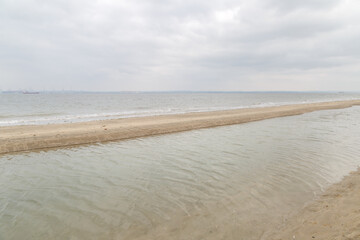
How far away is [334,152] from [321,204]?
22.0 ft

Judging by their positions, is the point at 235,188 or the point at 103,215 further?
the point at 235,188

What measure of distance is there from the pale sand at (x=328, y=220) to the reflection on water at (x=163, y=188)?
36 cm

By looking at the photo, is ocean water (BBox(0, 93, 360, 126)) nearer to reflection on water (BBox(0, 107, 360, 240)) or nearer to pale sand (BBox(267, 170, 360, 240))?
reflection on water (BBox(0, 107, 360, 240))

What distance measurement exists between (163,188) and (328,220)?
467cm

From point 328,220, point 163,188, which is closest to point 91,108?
point 163,188

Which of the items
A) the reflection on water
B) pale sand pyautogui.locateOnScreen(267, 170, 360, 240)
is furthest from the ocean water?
pale sand pyautogui.locateOnScreen(267, 170, 360, 240)

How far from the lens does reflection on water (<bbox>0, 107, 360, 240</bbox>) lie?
476cm

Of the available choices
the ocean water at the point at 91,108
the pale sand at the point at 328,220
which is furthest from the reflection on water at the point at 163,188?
the ocean water at the point at 91,108

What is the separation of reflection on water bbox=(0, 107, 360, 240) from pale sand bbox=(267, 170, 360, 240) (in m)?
0.36

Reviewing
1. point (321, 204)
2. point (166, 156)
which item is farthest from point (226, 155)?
point (321, 204)

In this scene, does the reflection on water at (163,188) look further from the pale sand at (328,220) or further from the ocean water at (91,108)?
the ocean water at (91,108)

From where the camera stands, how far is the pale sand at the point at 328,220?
13.0ft

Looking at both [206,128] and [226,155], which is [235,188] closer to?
[226,155]

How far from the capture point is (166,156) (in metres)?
10.5
